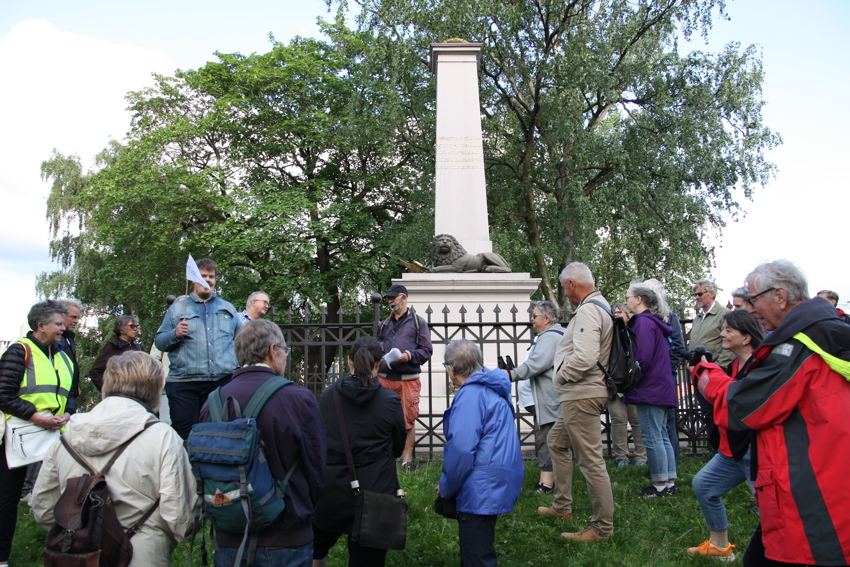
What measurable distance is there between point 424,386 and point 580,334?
4.11m

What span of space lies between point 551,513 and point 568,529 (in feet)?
0.85

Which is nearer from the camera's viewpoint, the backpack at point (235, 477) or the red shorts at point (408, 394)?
the backpack at point (235, 477)

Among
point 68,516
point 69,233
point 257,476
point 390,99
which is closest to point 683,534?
point 257,476

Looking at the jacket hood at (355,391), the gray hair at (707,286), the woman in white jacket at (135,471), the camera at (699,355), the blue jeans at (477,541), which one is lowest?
the blue jeans at (477,541)

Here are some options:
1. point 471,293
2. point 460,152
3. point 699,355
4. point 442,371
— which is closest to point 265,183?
point 460,152

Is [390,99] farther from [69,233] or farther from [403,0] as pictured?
[69,233]

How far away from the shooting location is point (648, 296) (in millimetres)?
5133

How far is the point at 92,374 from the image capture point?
5844 mm

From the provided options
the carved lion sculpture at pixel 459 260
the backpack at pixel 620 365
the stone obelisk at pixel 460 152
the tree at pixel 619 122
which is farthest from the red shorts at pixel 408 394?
the tree at pixel 619 122

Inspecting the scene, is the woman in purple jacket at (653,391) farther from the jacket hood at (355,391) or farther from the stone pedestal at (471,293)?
the stone pedestal at (471,293)

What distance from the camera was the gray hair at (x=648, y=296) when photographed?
5.13m

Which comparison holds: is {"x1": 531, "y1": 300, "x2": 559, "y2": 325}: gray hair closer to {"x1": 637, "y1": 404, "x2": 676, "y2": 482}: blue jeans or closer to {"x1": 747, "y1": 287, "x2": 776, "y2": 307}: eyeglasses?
{"x1": 637, "y1": 404, "x2": 676, "y2": 482}: blue jeans

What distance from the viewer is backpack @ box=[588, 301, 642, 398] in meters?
4.18

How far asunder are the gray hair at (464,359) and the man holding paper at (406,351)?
208cm
